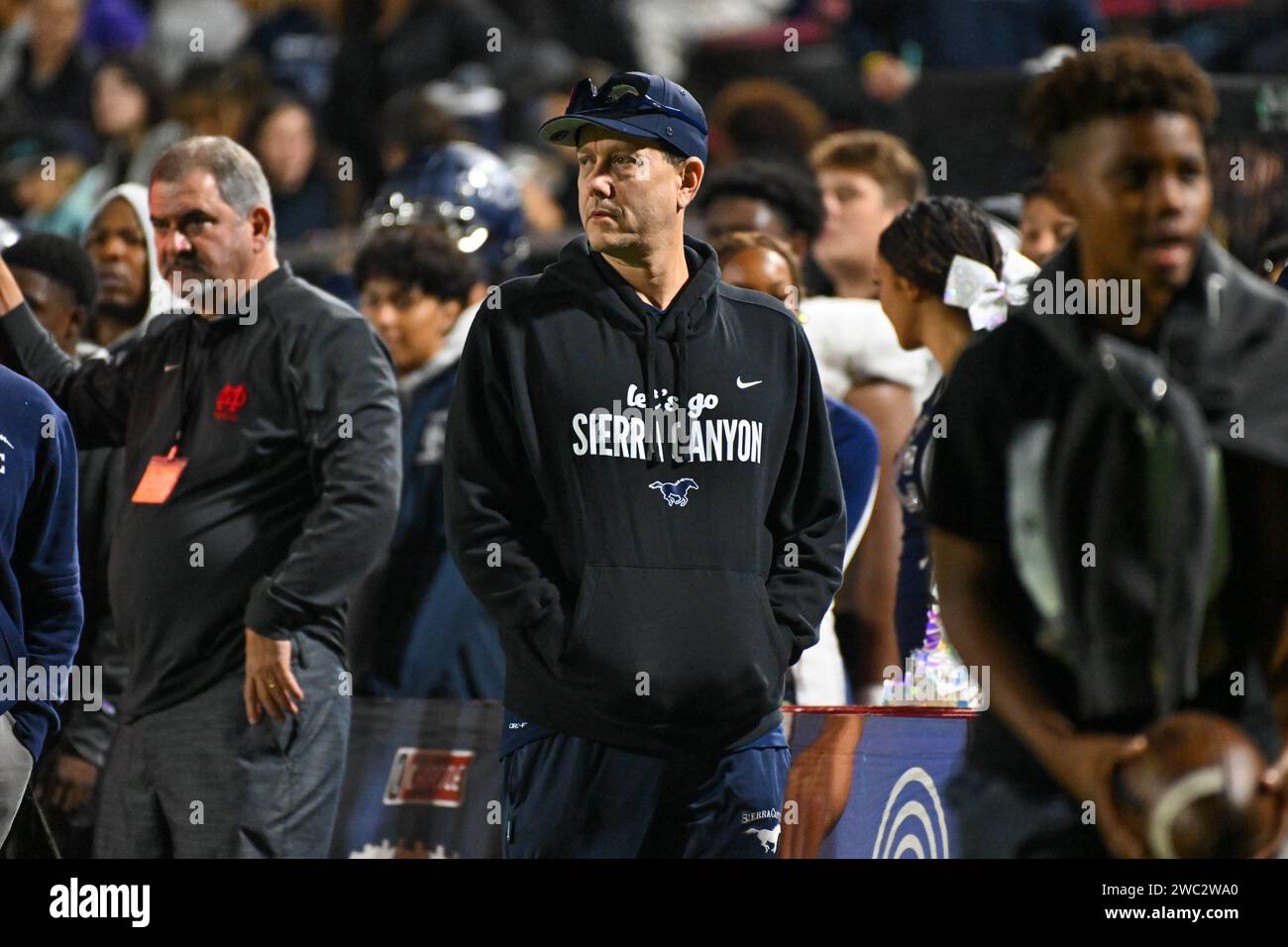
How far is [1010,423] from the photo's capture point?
3.14 m

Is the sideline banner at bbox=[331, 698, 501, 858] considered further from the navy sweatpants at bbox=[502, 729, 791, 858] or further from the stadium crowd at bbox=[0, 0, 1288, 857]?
the navy sweatpants at bbox=[502, 729, 791, 858]

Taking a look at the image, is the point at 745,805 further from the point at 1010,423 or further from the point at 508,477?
the point at 1010,423

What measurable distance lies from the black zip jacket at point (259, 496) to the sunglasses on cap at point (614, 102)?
1.26 meters

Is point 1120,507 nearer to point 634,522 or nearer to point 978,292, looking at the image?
point 634,522

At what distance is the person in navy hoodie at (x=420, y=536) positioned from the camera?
6.44 meters

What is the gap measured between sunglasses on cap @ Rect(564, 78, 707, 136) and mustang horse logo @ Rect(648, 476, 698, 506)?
0.75 metres

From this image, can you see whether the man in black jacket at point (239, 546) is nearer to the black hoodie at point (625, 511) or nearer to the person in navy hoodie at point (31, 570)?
the person in navy hoodie at point (31, 570)

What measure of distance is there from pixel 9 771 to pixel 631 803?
1.32 m

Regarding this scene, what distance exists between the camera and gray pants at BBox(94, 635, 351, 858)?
4.96m

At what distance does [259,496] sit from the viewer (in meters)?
5.12

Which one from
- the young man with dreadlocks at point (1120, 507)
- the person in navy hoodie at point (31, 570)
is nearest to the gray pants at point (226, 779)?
the person in navy hoodie at point (31, 570)

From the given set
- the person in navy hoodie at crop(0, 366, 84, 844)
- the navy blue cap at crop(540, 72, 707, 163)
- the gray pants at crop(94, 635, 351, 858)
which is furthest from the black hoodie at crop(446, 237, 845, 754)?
the gray pants at crop(94, 635, 351, 858)

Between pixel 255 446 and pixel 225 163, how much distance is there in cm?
78
